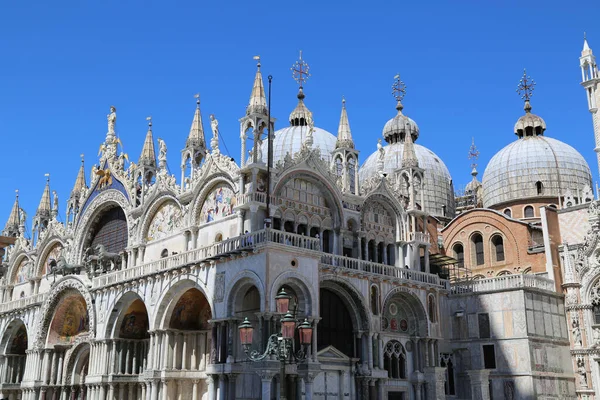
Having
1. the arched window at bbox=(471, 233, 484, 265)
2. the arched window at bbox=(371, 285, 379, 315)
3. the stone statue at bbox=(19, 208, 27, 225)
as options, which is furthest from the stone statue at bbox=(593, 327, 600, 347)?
the stone statue at bbox=(19, 208, 27, 225)

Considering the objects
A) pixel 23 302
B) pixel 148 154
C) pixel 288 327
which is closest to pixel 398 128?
pixel 148 154

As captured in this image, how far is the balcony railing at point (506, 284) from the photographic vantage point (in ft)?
109

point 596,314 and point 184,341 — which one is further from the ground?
point 596,314

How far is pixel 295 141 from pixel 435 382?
21.2 meters

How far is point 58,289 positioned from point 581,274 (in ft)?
93.1

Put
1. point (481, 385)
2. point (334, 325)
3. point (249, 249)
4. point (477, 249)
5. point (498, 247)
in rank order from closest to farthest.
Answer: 1. point (249, 249)
2. point (481, 385)
3. point (334, 325)
4. point (498, 247)
5. point (477, 249)

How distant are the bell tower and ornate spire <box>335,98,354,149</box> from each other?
45.2ft

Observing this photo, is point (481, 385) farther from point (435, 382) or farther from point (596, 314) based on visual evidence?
point (596, 314)

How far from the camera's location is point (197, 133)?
36.2 m

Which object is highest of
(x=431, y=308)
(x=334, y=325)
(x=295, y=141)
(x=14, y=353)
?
(x=295, y=141)

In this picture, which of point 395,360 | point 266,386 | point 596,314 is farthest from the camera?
point 596,314

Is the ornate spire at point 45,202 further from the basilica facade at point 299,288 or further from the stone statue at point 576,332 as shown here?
the stone statue at point 576,332

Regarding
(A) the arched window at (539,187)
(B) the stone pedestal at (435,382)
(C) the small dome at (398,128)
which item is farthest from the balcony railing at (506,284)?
(C) the small dome at (398,128)

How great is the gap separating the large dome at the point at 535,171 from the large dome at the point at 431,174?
328 cm
